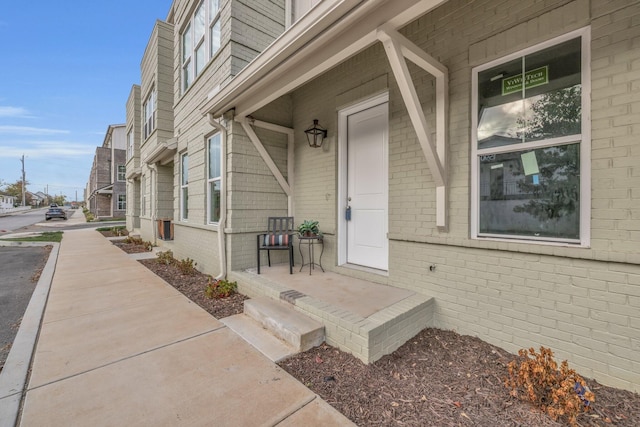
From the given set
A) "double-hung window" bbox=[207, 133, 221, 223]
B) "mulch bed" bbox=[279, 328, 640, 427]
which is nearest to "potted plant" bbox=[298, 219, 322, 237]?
"double-hung window" bbox=[207, 133, 221, 223]

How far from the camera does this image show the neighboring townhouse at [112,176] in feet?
78.1

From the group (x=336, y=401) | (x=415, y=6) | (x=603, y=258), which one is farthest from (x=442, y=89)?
(x=336, y=401)

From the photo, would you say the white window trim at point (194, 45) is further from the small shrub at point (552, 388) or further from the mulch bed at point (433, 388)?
the small shrub at point (552, 388)

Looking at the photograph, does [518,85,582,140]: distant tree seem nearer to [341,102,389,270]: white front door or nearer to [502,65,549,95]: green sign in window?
[502,65,549,95]: green sign in window

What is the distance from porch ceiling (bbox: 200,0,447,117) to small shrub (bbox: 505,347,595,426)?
8.70 ft

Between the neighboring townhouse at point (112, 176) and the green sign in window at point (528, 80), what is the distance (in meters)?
27.4

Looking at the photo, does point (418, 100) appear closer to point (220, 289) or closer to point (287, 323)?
point (287, 323)

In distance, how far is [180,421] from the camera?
68.2 inches

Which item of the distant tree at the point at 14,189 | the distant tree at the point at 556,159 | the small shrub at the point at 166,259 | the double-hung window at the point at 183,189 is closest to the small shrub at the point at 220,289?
the small shrub at the point at 166,259

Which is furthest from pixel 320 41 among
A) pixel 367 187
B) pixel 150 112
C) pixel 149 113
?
pixel 149 113

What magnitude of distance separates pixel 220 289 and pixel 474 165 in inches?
143

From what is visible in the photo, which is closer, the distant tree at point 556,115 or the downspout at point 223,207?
the distant tree at point 556,115

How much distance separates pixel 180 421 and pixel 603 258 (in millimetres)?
3103

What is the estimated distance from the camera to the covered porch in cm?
241
